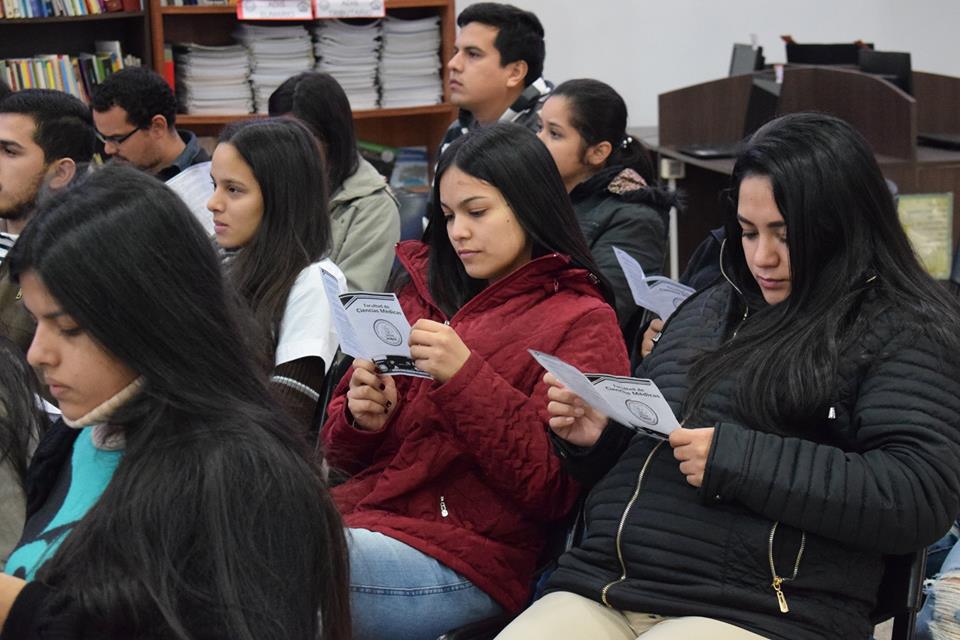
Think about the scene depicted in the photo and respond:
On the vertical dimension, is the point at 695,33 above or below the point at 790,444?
above

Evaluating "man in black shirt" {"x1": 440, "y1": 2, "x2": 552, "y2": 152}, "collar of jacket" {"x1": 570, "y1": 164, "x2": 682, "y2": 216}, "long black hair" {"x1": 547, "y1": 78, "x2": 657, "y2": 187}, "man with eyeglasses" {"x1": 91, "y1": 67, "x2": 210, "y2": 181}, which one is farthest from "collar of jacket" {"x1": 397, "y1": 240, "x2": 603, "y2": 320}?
"man with eyeglasses" {"x1": 91, "y1": 67, "x2": 210, "y2": 181}

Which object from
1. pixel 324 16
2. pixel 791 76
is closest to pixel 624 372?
pixel 791 76

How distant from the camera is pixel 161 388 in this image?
4.42ft

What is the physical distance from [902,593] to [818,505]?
22cm

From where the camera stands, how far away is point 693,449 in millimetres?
1671

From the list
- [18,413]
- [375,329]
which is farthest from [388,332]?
[18,413]

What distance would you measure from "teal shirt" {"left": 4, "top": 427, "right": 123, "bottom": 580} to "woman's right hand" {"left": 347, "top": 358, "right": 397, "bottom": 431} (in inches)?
24.0

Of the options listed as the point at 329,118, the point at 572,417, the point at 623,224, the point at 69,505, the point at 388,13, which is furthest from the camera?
the point at 388,13

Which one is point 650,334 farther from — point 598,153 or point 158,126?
point 158,126

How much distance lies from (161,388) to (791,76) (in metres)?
3.66

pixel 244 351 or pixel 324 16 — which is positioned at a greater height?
pixel 324 16

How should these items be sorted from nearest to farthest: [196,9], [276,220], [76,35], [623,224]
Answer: [276,220] < [623,224] < [196,9] < [76,35]

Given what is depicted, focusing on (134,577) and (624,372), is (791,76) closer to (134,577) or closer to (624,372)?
(624,372)

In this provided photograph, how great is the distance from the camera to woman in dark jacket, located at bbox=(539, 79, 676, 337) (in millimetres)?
2990
